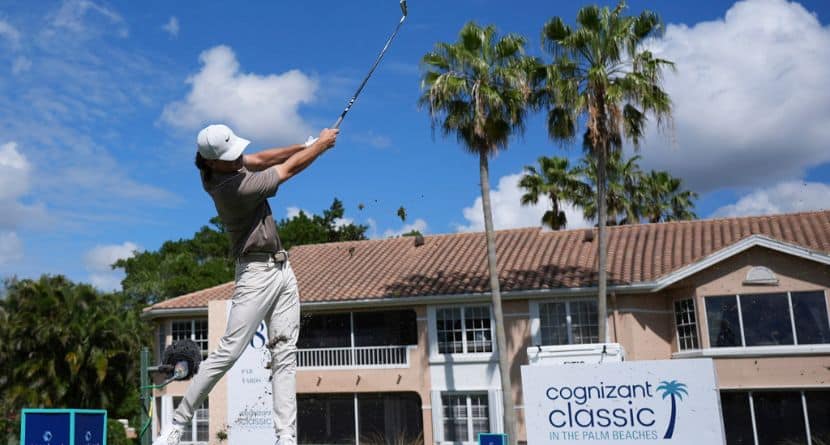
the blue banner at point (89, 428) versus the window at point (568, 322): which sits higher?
the window at point (568, 322)

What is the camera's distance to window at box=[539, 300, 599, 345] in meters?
25.0

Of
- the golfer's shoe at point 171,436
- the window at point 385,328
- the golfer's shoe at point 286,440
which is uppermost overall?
the window at point 385,328

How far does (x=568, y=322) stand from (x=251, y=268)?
21.5 metres

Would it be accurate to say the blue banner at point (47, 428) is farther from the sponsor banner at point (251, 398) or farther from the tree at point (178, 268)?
the tree at point (178, 268)

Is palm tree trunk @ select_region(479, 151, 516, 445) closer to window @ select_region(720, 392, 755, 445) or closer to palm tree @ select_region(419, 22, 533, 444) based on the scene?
palm tree @ select_region(419, 22, 533, 444)

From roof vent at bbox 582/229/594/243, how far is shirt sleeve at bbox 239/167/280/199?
25358mm

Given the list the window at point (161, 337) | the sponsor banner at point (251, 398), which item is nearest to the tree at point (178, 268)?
the window at point (161, 337)

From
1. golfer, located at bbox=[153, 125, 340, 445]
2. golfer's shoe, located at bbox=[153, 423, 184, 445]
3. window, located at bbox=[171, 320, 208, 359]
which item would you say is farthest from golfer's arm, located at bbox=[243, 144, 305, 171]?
window, located at bbox=[171, 320, 208, 359]

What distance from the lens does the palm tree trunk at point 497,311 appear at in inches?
904

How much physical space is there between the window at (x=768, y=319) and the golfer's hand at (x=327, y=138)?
2095cm

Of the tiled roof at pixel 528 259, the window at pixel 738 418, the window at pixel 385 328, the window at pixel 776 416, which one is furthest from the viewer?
the window at pixel 385 328

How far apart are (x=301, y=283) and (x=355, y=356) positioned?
13.3ft

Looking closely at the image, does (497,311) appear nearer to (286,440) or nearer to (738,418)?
(738,418)

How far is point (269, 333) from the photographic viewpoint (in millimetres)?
4688
